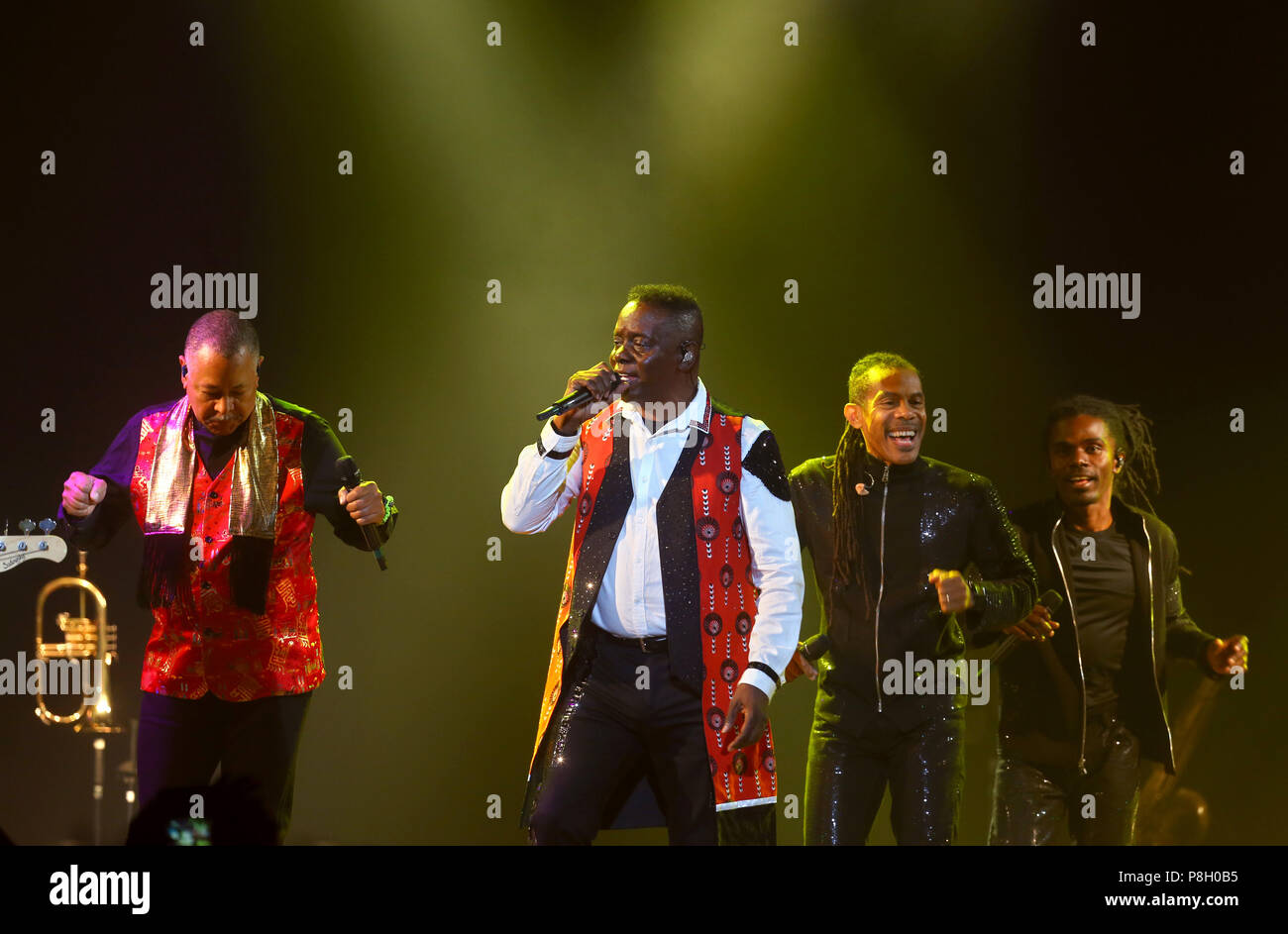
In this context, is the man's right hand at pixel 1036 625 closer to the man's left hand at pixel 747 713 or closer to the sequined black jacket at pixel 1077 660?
the sequined black jacket at pixel 1077 660

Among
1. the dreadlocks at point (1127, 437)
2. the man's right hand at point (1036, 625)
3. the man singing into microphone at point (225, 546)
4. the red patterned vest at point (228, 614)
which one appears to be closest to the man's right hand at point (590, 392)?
the man singing into microphone at point (225, 546)

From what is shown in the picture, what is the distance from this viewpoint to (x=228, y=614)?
170 inches

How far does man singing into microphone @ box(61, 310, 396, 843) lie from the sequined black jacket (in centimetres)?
250

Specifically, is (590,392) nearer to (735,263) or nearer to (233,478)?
(233,478)

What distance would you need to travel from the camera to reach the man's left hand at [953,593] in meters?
4.57

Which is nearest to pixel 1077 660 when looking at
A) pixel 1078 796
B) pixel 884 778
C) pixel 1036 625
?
pixel 1036 625

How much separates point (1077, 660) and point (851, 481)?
112 centimetres

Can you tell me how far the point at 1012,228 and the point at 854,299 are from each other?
2.48 ft

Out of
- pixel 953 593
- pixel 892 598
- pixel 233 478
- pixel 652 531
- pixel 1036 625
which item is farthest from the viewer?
pixel 1036 625

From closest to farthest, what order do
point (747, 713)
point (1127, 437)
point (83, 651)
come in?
point (747, 713), point (83, 651), point (1127, 437)

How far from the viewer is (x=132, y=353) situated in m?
5.50

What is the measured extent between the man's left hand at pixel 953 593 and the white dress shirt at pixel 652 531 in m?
0.75
